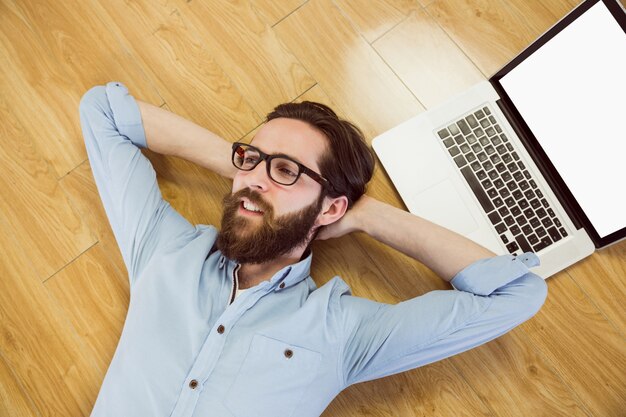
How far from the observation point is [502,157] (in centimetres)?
131

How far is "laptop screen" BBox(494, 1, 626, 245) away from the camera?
1104 millimetres

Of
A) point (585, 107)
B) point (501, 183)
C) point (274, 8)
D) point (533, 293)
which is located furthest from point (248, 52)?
point (533, 293)

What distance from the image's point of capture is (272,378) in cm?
112

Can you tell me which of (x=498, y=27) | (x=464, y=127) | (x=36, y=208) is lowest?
(x=464, y=127)

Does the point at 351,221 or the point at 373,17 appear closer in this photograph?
the point at 351,221

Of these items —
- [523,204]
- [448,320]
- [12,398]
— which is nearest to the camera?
[448,320]

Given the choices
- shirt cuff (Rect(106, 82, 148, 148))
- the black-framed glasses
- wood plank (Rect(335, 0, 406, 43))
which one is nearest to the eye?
the black-framed glasses

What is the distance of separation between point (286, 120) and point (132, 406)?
0.84 meters

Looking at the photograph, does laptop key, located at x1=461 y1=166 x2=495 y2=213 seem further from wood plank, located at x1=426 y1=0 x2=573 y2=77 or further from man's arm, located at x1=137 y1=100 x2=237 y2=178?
man's arm, located at x1=137 y1=100 x2=237 y2=178

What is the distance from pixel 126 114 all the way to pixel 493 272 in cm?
110

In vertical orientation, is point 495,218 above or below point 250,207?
below

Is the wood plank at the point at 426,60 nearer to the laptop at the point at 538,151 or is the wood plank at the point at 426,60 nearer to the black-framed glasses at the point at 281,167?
the laptop at the point at 538,151

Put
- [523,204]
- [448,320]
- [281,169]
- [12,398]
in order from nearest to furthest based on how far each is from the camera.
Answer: [448,320] → [281,169] → [523,204] → [12,398]

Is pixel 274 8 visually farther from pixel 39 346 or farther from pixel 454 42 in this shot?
pixel 39 346
